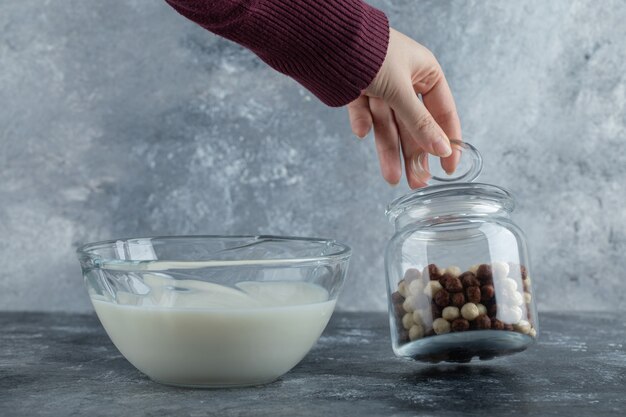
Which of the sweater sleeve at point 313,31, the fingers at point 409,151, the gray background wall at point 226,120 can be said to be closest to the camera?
the sweater sleeve at point 313,31

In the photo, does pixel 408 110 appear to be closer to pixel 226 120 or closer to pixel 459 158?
pixel 459 158

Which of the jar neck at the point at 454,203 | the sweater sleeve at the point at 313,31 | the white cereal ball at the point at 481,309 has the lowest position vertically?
the white cereal ball at the point at 481,309

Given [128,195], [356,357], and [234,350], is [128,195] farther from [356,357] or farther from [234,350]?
[234,350]

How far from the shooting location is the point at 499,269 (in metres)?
0.87

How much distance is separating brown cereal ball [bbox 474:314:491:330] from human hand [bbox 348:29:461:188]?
254 millimetres

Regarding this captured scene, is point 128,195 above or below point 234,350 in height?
above

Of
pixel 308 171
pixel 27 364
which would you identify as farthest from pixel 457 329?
pixel 308 171

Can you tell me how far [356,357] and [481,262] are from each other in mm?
221

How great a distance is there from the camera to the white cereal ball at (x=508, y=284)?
86 centimetres

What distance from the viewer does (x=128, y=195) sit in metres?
1.67

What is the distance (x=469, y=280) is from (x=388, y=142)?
40cm

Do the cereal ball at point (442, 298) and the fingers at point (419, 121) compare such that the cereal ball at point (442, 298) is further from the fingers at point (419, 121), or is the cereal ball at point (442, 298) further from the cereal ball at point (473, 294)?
the fingers at point (419, 121)

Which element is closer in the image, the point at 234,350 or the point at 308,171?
the point at 234,350

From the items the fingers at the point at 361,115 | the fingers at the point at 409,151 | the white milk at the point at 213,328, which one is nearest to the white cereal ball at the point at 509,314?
the white milk at the point at 213,328
